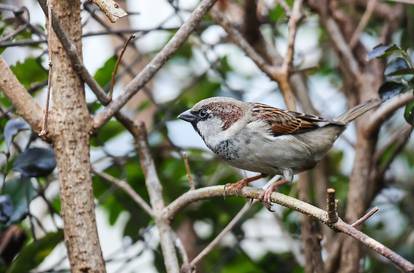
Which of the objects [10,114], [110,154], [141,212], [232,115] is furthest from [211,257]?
[10,114]

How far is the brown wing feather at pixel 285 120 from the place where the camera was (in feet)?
11.6

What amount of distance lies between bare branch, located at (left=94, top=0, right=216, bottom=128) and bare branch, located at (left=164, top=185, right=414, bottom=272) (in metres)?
0.44

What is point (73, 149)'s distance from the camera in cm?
285

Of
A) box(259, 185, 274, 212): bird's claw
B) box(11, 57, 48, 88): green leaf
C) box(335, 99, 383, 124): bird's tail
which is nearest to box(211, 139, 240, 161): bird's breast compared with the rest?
box(259, 185, 274, 212): bird's claw

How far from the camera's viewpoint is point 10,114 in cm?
363

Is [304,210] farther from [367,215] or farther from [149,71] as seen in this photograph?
[149,71]

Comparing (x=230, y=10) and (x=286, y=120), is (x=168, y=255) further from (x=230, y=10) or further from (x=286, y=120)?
(x=230, y=10)

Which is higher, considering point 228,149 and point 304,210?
point 228,149

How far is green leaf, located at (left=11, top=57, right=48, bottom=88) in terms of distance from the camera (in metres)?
3.75

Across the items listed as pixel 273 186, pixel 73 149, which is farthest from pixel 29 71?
pixel 273 186

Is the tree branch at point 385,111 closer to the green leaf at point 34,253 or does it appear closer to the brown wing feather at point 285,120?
the brown wing feather at point 285,120

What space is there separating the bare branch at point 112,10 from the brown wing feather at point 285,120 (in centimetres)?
135

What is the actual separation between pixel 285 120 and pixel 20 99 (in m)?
1.23

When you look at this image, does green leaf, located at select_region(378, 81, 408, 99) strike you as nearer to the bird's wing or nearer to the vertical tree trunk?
the bird's wing
